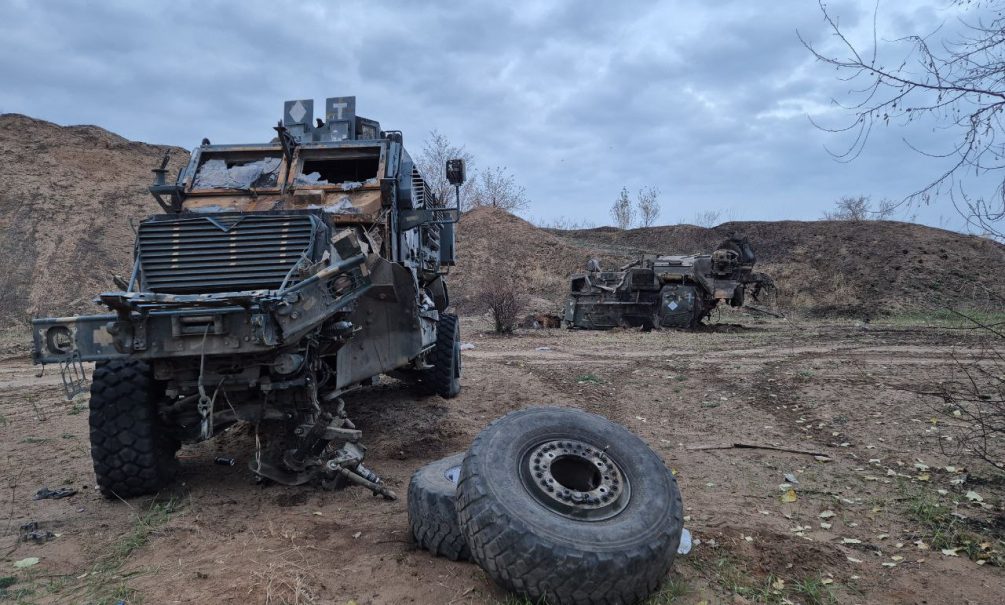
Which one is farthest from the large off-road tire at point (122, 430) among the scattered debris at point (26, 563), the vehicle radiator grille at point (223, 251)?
the scattered debris at point (26, 563)

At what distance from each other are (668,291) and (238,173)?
1308cm

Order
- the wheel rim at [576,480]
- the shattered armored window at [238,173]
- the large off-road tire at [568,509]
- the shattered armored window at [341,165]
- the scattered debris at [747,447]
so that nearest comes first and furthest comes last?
the large off-road tire at [568,509]
the wheel rim at [576,480]
the scattered debris at [747,447]
the shattered armored window at [238,173]
the shattered armored window at [341,165]

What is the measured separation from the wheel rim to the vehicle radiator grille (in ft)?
7.08

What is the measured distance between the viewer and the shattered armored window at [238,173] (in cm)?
607

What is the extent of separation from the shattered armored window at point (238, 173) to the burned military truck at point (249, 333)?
14cm

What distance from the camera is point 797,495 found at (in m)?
4.43

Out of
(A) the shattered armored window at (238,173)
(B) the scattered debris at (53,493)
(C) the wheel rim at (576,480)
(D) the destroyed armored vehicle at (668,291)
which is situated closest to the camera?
(C) the wheel rim at (576,480)

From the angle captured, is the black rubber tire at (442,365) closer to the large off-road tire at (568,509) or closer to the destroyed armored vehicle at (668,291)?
the large off-road tire at (568,509)

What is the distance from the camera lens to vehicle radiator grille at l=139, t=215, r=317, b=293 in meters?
4.42

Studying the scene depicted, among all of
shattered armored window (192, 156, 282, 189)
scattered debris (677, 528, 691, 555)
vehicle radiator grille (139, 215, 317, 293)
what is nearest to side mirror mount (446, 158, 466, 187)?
shattered armored window (192, 156, 282, 189)

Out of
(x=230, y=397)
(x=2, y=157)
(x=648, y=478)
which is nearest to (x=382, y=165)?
(x=230, y=397)

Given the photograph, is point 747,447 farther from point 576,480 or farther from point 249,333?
point 249,333

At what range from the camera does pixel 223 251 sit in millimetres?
4527

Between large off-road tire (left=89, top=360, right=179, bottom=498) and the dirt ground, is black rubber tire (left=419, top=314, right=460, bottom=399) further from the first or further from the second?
large off-road tire (left=89, top=360, right=179, bottom=498)
